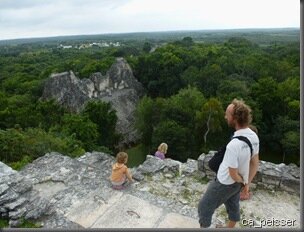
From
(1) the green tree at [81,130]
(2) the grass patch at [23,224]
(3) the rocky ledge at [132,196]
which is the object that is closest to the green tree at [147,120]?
(1) the green tree at [81,130]

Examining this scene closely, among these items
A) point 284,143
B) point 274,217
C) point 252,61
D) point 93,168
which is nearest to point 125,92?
point 252,61

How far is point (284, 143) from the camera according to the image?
53.8 feet

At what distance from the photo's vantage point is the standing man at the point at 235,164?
3.20m

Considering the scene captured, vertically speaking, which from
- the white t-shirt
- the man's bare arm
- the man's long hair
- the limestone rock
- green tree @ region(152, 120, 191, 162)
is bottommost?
green tree @ region(152, 120, 191, 162)

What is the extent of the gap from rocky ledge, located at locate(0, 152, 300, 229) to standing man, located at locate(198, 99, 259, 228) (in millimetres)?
1252

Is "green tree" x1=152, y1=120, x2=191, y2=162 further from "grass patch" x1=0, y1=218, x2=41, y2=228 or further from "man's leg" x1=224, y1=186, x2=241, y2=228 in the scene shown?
"man's leg" x1=224, y1=186, x2=241, y2=228

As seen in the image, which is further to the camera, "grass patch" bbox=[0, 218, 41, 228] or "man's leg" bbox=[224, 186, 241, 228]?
"grass patch" bbox=[0, 218, 41, 228]

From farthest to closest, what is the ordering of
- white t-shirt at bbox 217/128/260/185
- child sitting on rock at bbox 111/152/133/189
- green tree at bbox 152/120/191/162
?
green tree at bbox 152/120/191/162 < child sitting on rock at bbox 111/152/133/189 < white t-shirt at bbox 217/128/260/185

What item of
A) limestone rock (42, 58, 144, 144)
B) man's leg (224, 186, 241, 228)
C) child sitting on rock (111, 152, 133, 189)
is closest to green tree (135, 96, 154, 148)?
limestone rock (42, 58, 144, 144)

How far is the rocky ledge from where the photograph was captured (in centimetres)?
478

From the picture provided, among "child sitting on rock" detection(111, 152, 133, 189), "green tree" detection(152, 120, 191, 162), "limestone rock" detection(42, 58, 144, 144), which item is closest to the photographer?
"child sitting on rock" detection(111, 152, 133, 189)

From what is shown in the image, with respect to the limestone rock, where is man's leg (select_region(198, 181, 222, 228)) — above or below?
above

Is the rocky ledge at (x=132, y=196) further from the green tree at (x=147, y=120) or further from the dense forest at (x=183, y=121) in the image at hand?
the green tree at (x=147, y=120)

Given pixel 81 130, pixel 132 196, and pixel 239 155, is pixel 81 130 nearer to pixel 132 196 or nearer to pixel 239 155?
pixel 132 196
